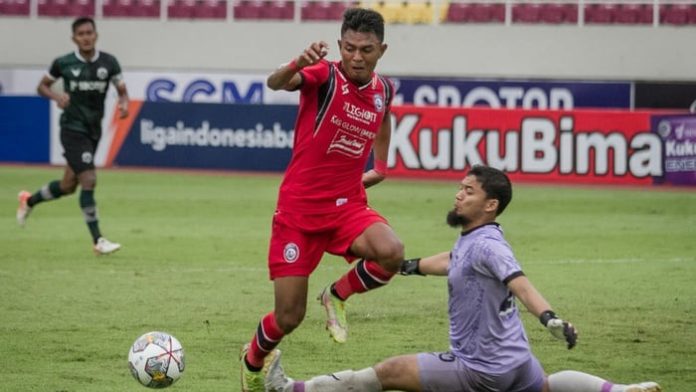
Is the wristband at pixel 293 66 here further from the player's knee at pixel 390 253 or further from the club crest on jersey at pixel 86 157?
the club crest on jersey at pixel 86 157

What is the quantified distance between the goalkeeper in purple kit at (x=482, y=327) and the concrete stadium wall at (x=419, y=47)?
2496 centimetres

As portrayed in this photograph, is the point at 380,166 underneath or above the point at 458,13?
underneath

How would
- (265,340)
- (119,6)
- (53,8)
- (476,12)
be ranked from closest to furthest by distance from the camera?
(265,340) < (476,12) < (119,6) < (53,8)

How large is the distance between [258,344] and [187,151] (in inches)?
742

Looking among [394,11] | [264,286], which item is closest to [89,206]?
[264,286]

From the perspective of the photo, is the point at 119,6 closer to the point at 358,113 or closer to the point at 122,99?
the point at 122,99

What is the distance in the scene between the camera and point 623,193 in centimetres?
2305

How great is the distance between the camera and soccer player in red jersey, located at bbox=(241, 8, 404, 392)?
8.44 metres

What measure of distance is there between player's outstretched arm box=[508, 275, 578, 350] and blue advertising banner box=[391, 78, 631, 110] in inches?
875

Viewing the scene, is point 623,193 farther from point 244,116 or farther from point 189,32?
point 189,32

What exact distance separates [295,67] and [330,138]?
0.73m

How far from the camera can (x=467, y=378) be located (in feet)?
23.4

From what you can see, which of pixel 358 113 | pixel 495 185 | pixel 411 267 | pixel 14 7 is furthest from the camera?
pixel 14 7

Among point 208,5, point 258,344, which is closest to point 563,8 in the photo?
point 208,5
